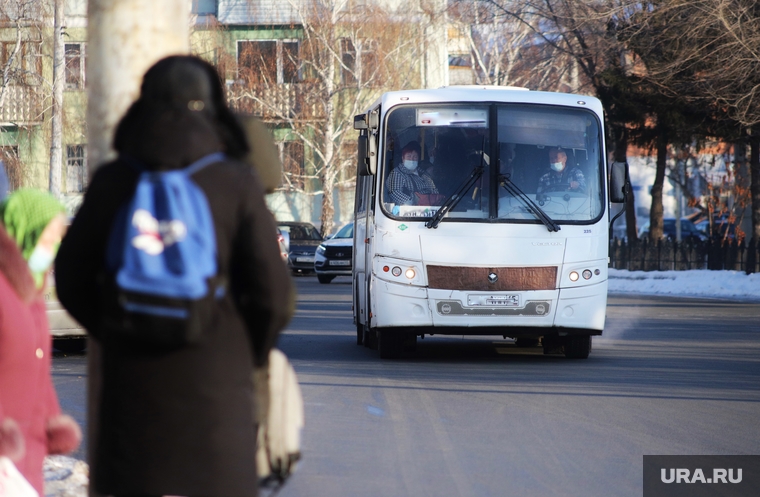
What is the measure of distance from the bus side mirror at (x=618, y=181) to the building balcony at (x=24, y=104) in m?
25.5

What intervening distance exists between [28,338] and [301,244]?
34017 mm

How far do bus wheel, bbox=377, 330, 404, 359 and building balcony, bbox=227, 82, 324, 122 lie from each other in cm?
3292

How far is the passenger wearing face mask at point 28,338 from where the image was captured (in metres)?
3.49

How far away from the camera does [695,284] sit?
30.1 meters

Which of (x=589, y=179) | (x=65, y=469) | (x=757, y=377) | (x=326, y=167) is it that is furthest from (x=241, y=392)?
(x=326, y=167)

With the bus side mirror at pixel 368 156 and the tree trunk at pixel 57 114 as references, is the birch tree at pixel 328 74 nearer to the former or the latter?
the tree trunk at pixel 57 114

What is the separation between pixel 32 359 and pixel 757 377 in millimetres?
9368

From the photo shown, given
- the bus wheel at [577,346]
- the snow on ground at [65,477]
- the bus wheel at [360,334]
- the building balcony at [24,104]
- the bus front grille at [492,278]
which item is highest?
the building balcony at [24,104]

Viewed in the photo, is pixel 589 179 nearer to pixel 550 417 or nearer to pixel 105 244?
pixel 550 417

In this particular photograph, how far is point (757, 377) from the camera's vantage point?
11.6 meters

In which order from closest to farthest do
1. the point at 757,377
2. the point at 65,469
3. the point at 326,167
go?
1. the point at 65,469
2. the point at 757,377
3. the point at 326,167

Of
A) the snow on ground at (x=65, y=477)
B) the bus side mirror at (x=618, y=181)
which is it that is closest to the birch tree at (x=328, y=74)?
the bus side mirror at (x=618, y=181)

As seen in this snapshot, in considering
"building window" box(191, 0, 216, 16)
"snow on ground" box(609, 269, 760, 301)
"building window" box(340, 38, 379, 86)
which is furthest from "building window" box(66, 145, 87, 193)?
"snow on ground" box(609, 269, 760, 301)

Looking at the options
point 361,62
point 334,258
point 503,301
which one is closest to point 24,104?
point 334,258
